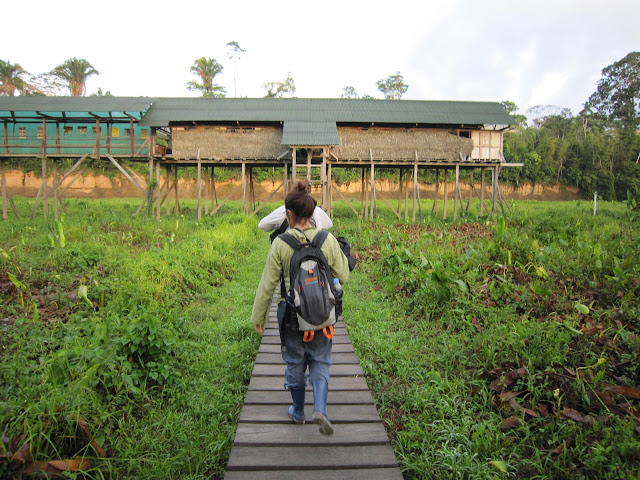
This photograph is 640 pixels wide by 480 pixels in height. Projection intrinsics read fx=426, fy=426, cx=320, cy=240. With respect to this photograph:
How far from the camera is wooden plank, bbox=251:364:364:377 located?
147 inches

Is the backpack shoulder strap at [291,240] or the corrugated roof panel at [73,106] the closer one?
the backpack shoulder strap at [291,240]

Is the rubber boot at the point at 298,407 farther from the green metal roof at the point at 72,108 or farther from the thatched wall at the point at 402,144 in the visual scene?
the green metal roof at the point at 72,108

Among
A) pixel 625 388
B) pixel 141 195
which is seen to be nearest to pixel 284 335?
pixel 625 388

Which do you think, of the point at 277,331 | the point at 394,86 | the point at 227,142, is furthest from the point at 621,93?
the point at 277,331

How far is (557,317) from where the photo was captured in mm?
4531

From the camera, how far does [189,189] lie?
32.9 m

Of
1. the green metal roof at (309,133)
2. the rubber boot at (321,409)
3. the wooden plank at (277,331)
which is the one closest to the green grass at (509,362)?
the wooden plank at (277,331)

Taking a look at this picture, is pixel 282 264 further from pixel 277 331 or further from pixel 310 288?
pixel 277 331

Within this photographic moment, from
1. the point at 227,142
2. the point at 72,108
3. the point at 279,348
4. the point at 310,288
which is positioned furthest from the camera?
the point at 227,142

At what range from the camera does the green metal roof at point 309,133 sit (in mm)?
17288

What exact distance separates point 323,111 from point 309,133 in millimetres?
2688

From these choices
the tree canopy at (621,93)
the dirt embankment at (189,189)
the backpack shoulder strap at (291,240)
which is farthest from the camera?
the tree canopy at (621,93)

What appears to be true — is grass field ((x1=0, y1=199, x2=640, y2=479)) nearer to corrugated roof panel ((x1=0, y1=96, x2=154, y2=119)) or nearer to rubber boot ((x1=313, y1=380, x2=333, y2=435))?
rubber boot ((x1=313, y1=380, x2=333, y2=435))

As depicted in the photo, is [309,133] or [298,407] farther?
[309,133]
